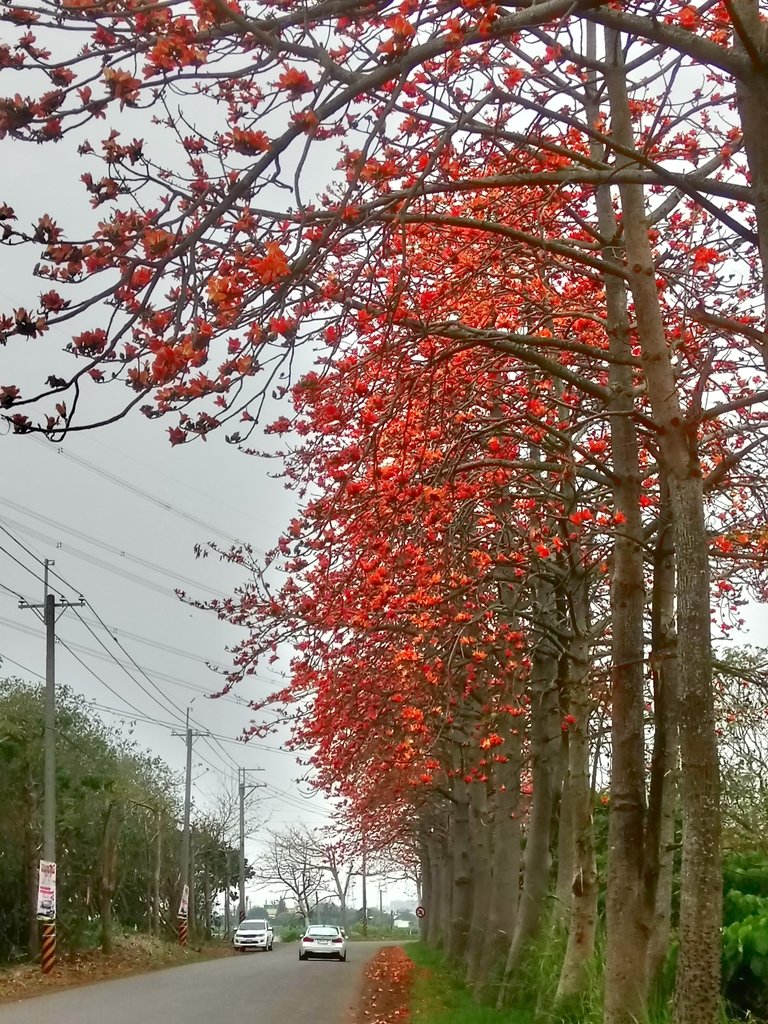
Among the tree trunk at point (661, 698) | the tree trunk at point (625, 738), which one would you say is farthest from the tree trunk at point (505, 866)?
the tree trunk at point (625, 738)

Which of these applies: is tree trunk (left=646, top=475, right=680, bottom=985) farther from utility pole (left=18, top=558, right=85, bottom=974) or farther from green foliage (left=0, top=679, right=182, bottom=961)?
green foliage (left=0, top=679, right=182, bottom=961)

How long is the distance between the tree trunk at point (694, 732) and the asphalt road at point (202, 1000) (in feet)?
34.0

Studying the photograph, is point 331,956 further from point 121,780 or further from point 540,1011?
point 540,1011

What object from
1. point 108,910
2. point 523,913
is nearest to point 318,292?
point 523,913

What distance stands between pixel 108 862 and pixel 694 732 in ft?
92.9

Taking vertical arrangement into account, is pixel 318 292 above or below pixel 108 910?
above

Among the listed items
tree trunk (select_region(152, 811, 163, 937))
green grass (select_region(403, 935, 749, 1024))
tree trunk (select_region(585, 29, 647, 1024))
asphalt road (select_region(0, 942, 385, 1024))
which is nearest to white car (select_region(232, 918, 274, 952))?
tree trunk (select_region(152, 811, 163, 937))

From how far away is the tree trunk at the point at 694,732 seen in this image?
607 centimetres

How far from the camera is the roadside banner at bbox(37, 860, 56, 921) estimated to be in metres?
22.4

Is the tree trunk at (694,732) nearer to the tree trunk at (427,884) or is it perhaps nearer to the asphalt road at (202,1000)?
the asphalt road at (202,1000)

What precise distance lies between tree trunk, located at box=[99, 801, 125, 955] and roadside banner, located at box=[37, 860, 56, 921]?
8607mm

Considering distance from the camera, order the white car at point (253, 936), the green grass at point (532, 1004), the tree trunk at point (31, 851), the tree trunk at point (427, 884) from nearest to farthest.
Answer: the green grass at point (532, 1004) < the tree trunk at point (31, 851) < the tree trunk at point (427, 884) < the white car at point (253, 936)

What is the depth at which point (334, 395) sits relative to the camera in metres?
7.00

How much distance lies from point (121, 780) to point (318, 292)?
3028 cm
